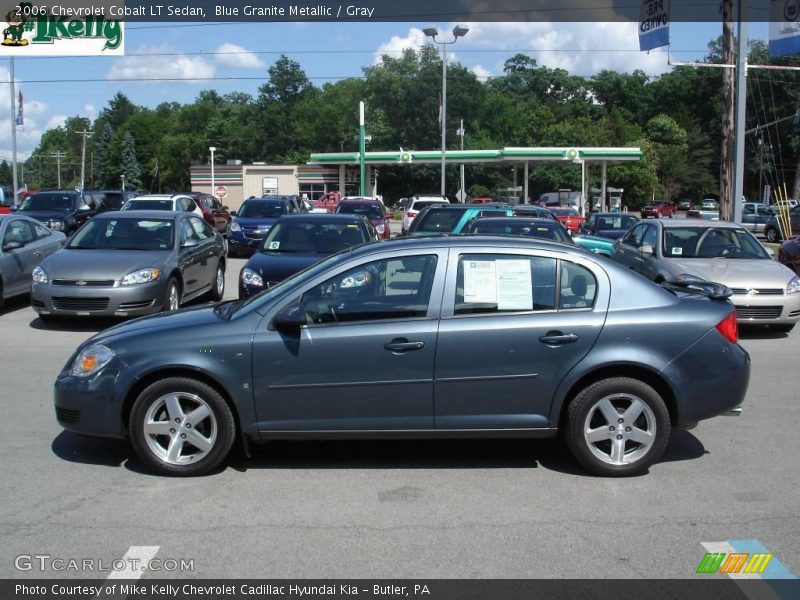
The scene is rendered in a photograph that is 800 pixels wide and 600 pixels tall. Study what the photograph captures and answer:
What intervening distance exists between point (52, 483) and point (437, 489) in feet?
8.49

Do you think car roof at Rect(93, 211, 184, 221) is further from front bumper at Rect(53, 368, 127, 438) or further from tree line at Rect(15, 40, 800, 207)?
tree line at Rect(15, 40, 800, 207)

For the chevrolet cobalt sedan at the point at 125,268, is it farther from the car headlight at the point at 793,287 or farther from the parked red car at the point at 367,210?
the parked red car at the point at 367,210

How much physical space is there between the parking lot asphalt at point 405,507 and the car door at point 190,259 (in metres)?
5.46

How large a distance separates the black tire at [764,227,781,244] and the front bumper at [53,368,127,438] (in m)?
36.0

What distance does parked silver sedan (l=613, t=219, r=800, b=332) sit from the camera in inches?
432

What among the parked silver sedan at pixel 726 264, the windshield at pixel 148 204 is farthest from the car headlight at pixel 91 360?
the windshield at pixel 148 204

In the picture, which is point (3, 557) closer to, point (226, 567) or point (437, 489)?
point (226, 567)

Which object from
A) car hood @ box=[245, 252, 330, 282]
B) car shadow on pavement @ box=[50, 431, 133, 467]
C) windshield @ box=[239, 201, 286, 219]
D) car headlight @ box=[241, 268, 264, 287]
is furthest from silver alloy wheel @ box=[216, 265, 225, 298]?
windshield @ box=[239, 201, 286, 219]

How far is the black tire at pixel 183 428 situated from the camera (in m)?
5.42

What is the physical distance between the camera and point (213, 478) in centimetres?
552

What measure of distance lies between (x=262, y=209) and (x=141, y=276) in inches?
544

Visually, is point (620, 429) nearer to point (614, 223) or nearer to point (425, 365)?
point (425, 365)

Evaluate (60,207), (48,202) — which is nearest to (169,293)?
(60,207)
